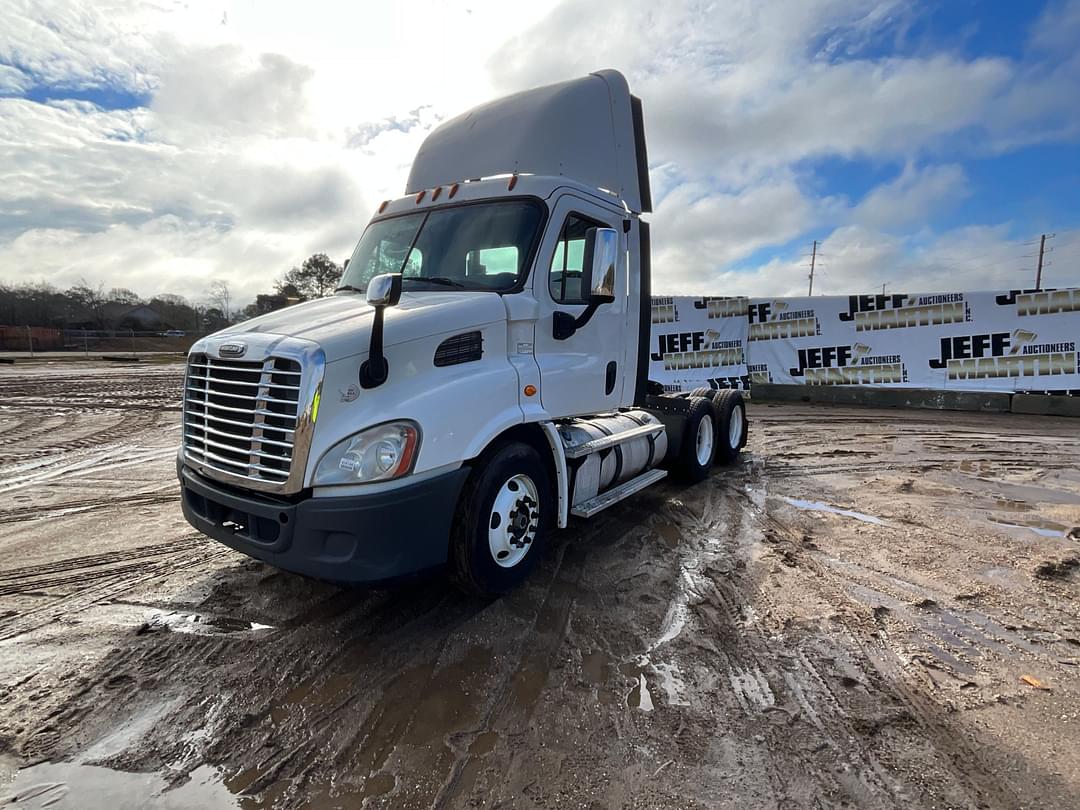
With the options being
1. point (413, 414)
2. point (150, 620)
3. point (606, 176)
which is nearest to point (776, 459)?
point (606, 176)

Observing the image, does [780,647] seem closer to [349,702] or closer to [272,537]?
[349,702]

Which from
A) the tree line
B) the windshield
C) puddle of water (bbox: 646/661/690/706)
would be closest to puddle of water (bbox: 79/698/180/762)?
puddle of water (bbox: 646/661/690/706)

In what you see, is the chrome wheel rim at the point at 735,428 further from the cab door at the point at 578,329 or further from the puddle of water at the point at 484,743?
the puddle of water at the point at 484,743

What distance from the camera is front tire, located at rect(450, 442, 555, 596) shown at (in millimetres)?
3578

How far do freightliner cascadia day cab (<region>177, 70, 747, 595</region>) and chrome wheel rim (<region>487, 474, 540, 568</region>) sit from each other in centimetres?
1

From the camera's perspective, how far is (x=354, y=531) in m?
3.05

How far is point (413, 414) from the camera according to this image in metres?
3.22

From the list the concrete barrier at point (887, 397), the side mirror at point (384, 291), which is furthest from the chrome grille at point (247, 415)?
the concrete barrier at point (887, 397)

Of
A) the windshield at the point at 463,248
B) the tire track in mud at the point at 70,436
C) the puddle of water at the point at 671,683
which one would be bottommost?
the puddle of water at the point at 671,683

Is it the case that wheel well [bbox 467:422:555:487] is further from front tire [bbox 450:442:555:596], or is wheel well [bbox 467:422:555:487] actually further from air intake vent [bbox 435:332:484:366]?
air intake vent [bbox 435:332:484:366]

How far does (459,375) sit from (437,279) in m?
1.06

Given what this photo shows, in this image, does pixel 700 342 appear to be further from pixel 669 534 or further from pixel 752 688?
pixel 752 688

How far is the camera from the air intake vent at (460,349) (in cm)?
358

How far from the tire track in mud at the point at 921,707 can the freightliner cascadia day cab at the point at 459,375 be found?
1887mm
